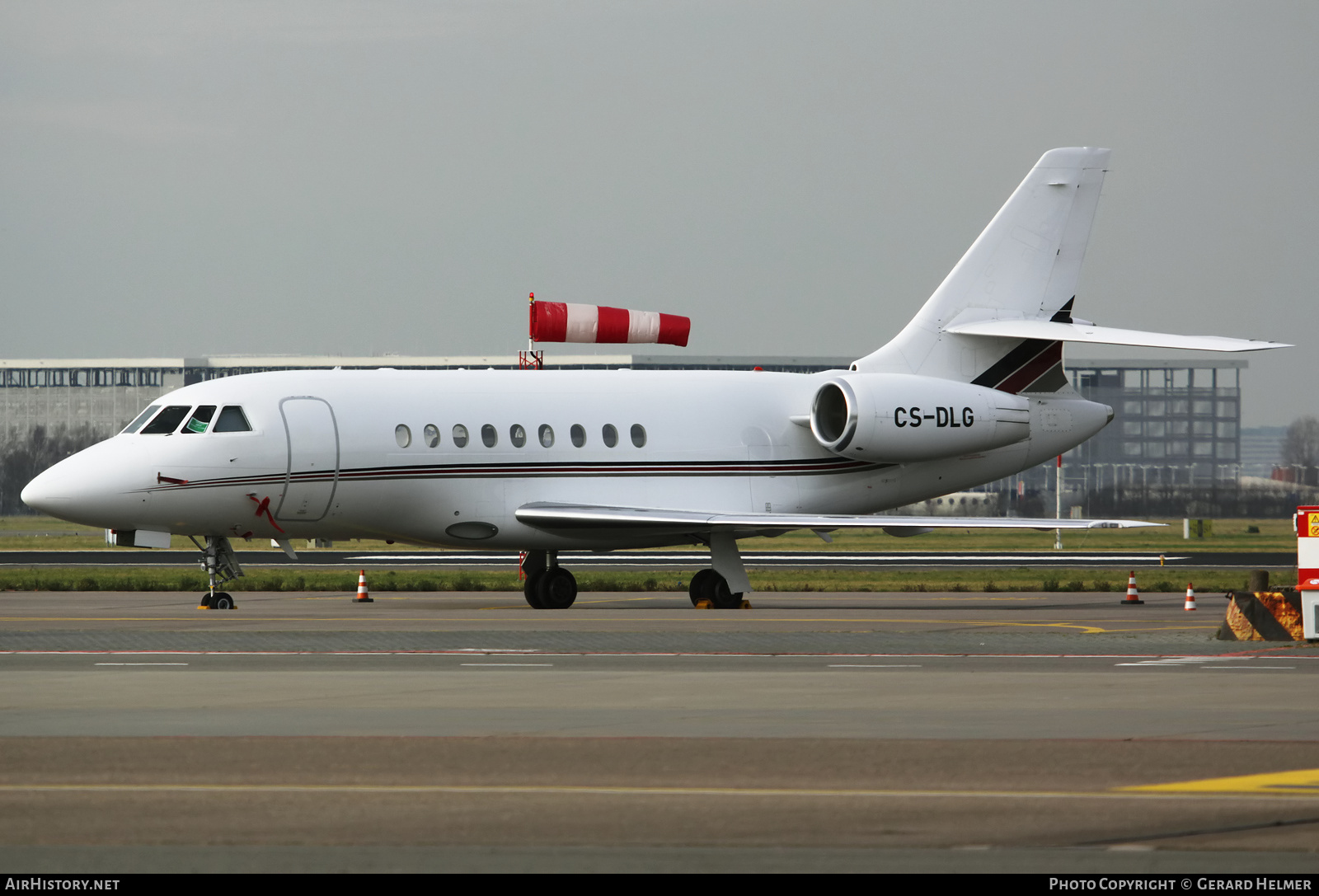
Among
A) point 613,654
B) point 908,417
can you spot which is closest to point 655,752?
point 613,654

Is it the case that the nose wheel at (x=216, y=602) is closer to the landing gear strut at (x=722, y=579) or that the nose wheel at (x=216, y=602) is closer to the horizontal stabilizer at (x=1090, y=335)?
the landing gear strut at (x=722, y=579)

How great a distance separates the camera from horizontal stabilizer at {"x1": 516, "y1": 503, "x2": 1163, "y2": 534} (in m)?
28.7

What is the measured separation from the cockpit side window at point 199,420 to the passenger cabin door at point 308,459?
112 centimetres

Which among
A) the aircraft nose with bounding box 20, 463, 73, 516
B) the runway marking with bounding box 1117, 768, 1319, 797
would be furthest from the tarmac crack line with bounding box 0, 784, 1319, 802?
the aircraft nose with bounding box 20, 463, 73, 516

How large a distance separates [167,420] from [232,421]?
101cm

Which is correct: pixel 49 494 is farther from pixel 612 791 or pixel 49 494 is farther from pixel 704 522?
pixel 612 791

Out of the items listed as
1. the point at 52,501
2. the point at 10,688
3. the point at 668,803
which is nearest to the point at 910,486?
the point at 52,501

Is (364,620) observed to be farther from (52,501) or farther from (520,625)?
(52,501)

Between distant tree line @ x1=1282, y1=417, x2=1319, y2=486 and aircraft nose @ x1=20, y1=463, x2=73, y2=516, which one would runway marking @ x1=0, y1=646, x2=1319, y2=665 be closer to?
aircraft nose @ x1=20, y1=463, x2=73, y2=516

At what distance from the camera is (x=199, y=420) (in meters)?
28.3

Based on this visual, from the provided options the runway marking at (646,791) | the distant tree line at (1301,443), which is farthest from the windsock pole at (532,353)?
the distant tree line at (1301,443)

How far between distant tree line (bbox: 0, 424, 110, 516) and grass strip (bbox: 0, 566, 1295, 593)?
6537 centimetres

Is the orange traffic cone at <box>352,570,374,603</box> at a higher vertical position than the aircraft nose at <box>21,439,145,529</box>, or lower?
lower

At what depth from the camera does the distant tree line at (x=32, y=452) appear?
10675 centimetres
